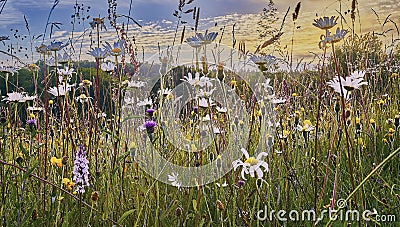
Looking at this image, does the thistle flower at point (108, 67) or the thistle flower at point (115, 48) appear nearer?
the thistle flower at point (115, 48)

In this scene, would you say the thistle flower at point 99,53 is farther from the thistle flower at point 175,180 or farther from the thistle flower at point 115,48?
the thistle flower at point 175,180

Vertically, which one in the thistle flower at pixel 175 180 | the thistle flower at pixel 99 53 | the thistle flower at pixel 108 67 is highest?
the thistle flower at pixel 99 53

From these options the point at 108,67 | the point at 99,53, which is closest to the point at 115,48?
the point at 99,53

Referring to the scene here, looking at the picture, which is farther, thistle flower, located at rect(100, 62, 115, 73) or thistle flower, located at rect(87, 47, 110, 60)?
thistle flower, located at rect(100, 62, 115, 73)

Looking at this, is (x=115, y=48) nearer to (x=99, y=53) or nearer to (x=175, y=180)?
(x=99, y=53)

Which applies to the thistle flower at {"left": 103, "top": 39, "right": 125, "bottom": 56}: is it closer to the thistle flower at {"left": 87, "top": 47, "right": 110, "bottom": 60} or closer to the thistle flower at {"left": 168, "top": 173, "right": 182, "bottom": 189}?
the thistle flower at {"left": 87, "top": 47, "right": 110, "bottom": 60}

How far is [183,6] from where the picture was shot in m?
1.81

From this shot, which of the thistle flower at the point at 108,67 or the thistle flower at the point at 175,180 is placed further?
the thistle flower at the point at 108,67

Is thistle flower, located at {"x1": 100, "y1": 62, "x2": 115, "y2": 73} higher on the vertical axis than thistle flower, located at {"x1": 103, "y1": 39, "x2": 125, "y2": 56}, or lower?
lower

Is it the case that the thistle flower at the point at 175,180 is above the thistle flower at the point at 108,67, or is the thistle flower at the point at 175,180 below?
below

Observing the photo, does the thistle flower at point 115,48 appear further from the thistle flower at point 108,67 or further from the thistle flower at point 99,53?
the thistle flower at point 108,67

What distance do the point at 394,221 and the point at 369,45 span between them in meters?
2.17

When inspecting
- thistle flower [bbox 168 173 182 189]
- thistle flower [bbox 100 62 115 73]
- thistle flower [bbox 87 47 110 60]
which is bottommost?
thistle flower [bbox 168 173 182 189]

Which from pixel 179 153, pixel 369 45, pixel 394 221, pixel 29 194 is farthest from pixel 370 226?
pixel 369 45
